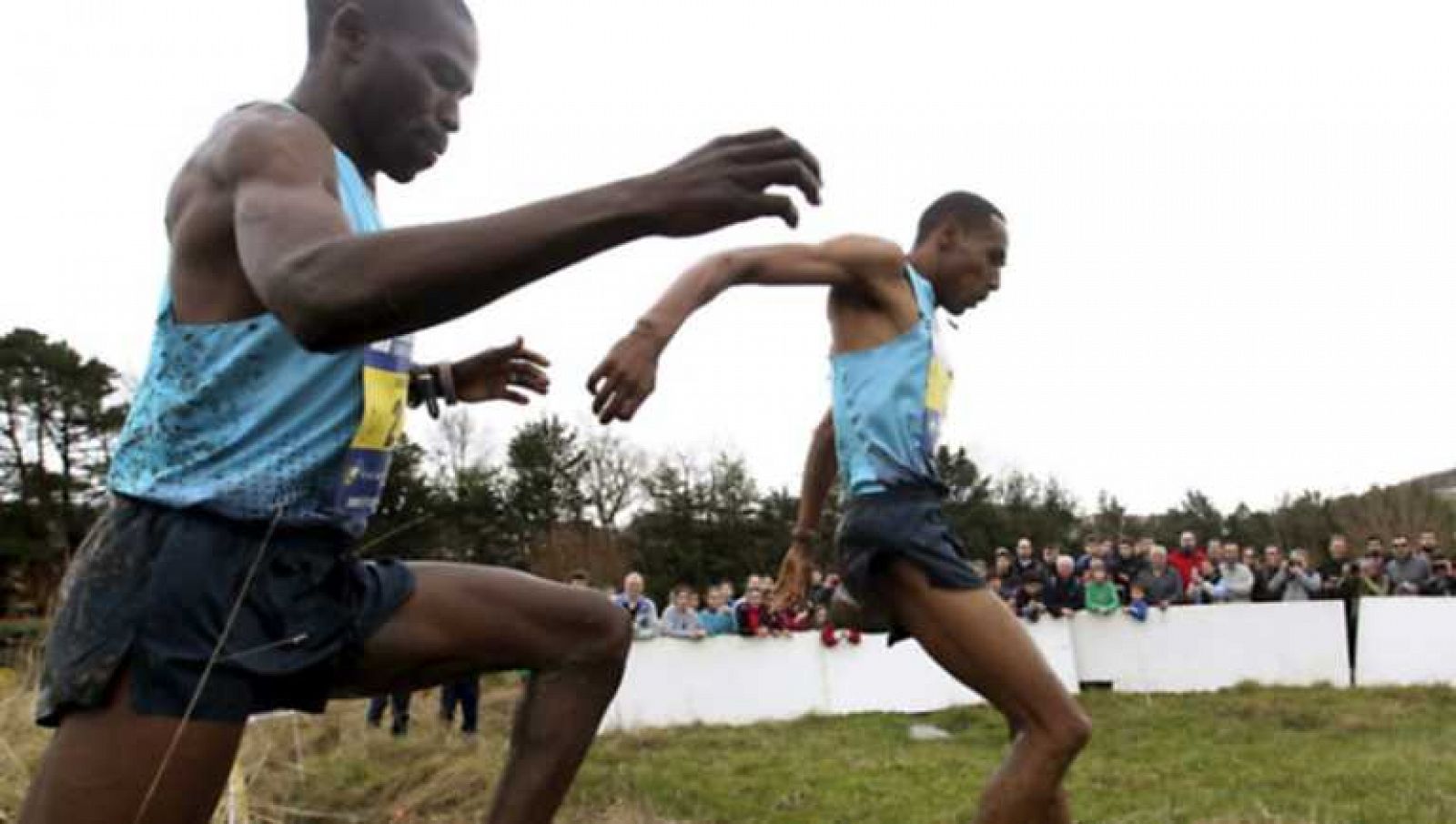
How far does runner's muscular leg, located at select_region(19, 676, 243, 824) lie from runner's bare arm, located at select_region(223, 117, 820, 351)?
0.70m

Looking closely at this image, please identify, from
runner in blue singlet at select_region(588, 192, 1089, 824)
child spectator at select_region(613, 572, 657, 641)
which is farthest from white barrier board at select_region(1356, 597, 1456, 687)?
runner in blue singlet at select_region(588, 192, 1089, 824)

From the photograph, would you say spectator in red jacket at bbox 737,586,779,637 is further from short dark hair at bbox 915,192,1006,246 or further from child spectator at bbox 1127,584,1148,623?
short dark hair at bbox 915,192,1006,246

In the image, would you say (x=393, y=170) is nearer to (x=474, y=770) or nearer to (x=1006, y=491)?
(x=474, y=770)

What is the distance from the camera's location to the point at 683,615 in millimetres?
12828

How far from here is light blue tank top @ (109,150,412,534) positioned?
196cm

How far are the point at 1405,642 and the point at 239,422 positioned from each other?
43.3 ft

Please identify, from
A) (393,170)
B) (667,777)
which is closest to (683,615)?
(667,777)

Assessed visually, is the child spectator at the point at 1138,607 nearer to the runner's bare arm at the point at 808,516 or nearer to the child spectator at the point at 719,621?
the child spectator at the point at 719,621

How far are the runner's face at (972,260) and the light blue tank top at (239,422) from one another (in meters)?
2.25

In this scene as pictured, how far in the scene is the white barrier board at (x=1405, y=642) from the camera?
12.5m

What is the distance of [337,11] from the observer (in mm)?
2109

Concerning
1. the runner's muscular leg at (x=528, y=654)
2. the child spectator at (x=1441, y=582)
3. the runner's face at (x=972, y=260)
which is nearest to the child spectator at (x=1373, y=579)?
the child spectator at (x=1441, y=582)

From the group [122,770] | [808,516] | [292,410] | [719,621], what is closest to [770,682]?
[719,621]

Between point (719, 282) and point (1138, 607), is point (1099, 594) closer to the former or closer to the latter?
point (1138, 607)
